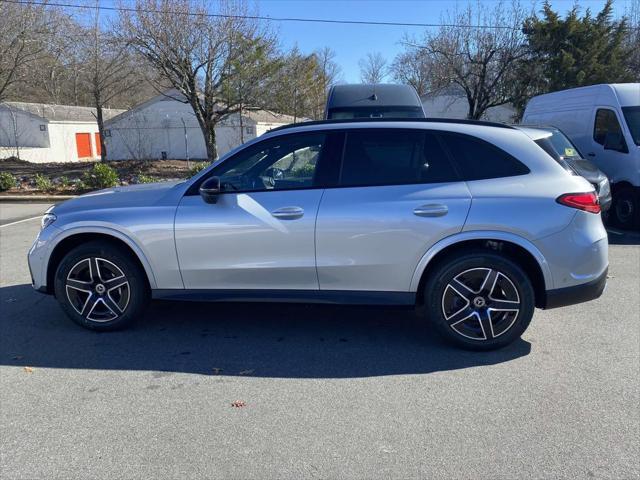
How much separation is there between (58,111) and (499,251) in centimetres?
4406

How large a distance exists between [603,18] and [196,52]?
62.8 feet

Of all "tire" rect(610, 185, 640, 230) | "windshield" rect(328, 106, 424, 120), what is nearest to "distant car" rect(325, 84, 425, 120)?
"windshield" rect(328, 106, 424, 120)

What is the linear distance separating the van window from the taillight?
6.12 metres

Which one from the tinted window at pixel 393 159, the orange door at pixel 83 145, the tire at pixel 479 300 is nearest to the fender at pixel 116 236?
the tinted window at pixel 393 159

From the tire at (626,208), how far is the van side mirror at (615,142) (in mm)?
671

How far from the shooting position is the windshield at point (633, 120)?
9062 millimetres

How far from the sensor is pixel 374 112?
870cm

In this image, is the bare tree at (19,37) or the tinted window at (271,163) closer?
the tinted window at (271,163)

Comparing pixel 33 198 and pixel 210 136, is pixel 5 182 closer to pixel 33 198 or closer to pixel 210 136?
pixel 33 198

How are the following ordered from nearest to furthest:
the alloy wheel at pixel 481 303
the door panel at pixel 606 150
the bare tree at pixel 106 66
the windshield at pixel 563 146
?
the alloy wheel at pixel 481 303 < the windshield at pixel 563 146 < the door panel at pixel 606 150 < the bare tree at pixel 106 66

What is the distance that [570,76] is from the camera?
23250 millimetres

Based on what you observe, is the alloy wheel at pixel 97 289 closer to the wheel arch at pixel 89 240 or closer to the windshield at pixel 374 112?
the wheel arch at pixel 89 240

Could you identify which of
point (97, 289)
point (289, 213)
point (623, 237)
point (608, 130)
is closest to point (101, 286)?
point (97, 289)

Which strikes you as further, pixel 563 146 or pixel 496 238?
pixel 563 146
